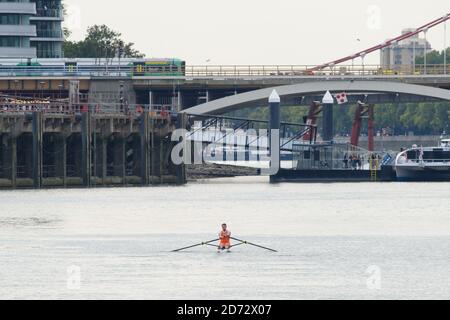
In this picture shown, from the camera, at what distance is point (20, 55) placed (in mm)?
175625

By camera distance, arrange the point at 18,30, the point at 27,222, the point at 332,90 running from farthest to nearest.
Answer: the point at 18,30
the point at 332,90
the point at 27,222

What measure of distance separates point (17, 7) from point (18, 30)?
2.28m

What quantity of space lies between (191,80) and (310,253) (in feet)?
257

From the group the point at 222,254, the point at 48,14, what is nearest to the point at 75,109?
the point at 48,14

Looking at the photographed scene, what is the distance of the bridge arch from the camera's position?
487ft

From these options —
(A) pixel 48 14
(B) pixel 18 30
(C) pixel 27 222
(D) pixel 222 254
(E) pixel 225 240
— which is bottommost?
(D) pixel 222 254

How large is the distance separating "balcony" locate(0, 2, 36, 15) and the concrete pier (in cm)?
4649

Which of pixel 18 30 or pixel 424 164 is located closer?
pixel 424 164

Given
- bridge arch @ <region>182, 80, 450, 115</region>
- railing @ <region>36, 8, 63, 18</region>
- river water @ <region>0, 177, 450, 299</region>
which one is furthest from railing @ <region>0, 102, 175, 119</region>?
railing @ <region>36, 8, 63, 18</region>

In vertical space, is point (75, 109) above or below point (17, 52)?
below

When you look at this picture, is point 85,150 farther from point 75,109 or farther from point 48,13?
point 48,13

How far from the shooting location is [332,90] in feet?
490
